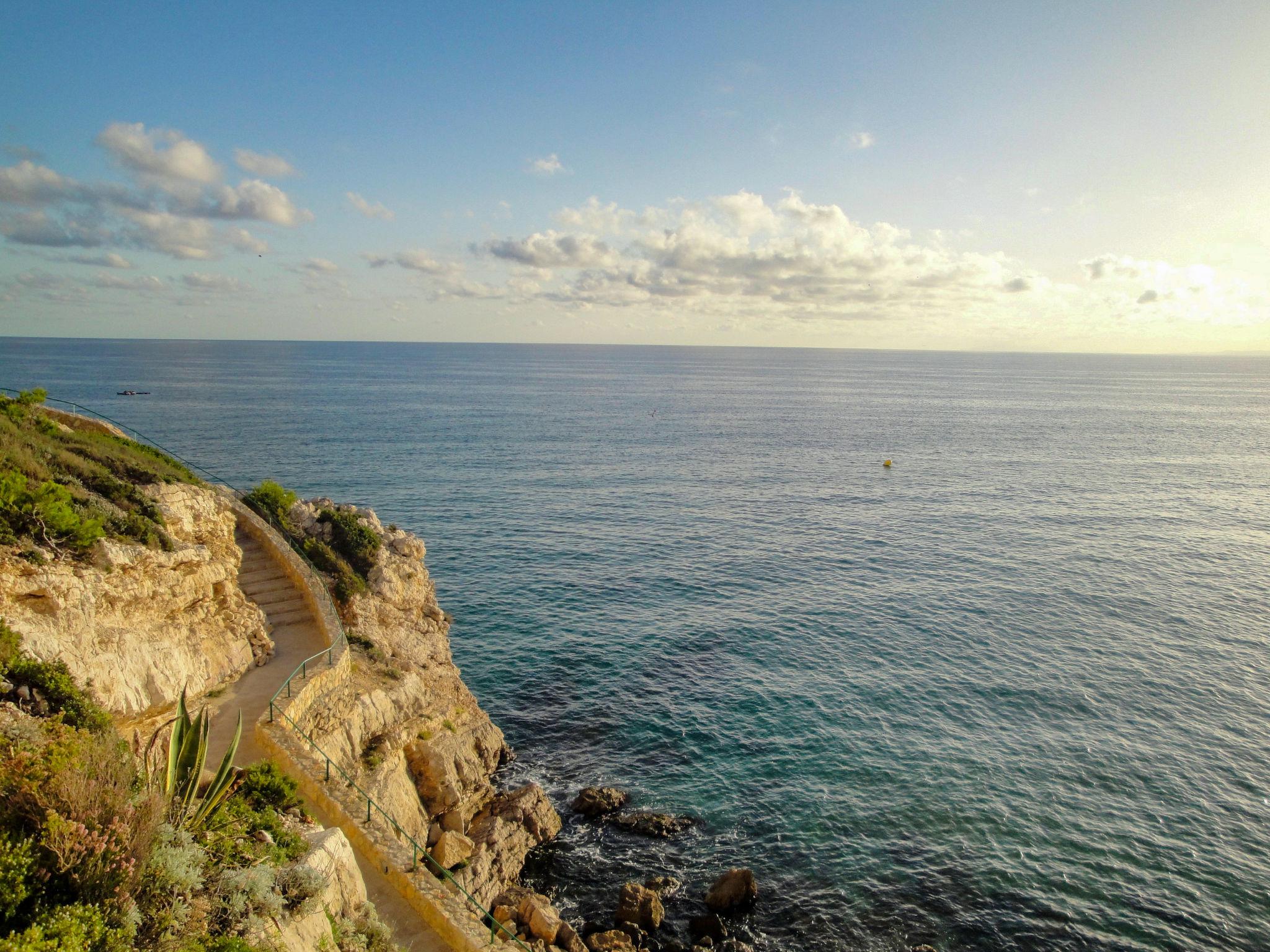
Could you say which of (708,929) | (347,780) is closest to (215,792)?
(347,780)

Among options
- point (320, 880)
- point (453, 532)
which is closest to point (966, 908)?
point (320, 880)

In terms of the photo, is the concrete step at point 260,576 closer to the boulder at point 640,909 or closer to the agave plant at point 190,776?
the agave plant at point 190,776

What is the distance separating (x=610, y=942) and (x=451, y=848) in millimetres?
5634

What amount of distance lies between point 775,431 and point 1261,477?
57.5 meters

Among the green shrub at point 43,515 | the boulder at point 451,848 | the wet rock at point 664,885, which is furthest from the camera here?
the wet rock at point 664,885

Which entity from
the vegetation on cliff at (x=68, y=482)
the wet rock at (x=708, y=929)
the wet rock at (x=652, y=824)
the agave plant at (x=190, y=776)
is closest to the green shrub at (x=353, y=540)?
the vegetation on cliff at (x=68, y=482)

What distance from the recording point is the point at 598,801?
1024 inches

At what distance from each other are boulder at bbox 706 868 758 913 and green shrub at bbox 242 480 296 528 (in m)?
24.0

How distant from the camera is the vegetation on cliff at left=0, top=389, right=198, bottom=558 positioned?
17.5 m

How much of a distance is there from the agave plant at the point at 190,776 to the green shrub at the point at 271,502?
67.0 ft

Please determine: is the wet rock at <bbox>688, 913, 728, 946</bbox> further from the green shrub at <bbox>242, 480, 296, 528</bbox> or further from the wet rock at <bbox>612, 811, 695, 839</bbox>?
the green shrub at <bbox>242, 480, 296, 528</bbox>

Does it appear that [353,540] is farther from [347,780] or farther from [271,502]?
[347,780]

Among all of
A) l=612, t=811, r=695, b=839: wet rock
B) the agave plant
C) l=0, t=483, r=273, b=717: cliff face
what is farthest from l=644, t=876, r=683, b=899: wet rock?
l=0, t=483, r=273, b=717: cliff face

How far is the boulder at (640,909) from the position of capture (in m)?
20.9
